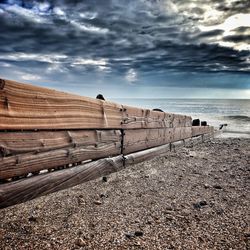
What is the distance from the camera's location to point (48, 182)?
7.40 ft

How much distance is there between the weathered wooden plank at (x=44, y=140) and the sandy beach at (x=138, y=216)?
833 mm

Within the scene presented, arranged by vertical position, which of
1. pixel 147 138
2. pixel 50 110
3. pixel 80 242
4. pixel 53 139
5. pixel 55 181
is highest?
pixel 50 110

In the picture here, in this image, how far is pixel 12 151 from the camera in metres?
1.88

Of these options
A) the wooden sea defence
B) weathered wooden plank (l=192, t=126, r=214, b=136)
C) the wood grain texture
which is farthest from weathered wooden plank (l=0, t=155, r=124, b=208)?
weathered wooden plank (l=192, t=126, r=214, b=136)

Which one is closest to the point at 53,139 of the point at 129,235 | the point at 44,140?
the point at 44,140

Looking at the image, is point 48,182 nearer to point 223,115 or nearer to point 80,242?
point 80,242

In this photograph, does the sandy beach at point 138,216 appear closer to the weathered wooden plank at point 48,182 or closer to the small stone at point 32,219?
the small stone at point 32,219

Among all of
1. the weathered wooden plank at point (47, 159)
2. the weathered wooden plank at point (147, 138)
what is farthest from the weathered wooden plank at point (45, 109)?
the weathered wooden plank at point (147, 138)

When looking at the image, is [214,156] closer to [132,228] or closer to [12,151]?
[132,228]

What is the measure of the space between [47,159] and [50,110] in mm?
428

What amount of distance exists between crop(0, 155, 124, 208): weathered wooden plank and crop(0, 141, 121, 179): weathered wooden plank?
0.27 feet

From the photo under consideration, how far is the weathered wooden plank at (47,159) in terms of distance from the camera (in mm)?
1882

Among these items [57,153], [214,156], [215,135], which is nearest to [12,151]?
[57,153]

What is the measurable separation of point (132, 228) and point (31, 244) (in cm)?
95
